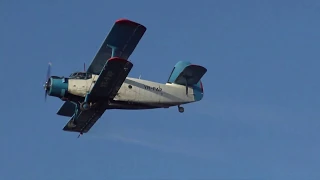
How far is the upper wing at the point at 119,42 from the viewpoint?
47875mm

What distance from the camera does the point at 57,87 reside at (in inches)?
1935

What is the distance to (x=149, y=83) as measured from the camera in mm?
51438

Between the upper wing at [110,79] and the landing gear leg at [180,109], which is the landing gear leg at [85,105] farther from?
the landing gear leg at [180,109]

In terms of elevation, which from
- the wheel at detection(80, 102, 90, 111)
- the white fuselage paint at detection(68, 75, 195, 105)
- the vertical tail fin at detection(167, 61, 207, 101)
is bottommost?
the wheel at detection(80, 102, 90, 111)

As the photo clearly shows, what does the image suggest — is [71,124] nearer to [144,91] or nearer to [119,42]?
[144,91]

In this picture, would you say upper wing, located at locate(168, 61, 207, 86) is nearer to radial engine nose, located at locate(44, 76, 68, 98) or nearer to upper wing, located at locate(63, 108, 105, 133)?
upper wing, located at locate(63, 108, 105, 133)

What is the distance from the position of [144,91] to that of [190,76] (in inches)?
118

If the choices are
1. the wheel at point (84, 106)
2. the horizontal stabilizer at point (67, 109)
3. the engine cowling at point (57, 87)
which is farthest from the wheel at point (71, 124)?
the engine cowling at point (57, 87)

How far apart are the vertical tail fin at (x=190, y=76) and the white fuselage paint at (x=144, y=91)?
292mm

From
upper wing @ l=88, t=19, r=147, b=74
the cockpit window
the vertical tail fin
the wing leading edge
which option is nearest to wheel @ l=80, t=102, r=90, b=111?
the wing leading edge

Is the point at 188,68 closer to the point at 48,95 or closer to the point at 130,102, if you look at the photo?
the point at 130,102

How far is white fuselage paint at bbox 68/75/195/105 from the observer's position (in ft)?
162

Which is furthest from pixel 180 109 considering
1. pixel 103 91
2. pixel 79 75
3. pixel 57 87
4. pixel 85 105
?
pixel 57 87

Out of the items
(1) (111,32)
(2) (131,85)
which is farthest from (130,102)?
(1) (111,32)
